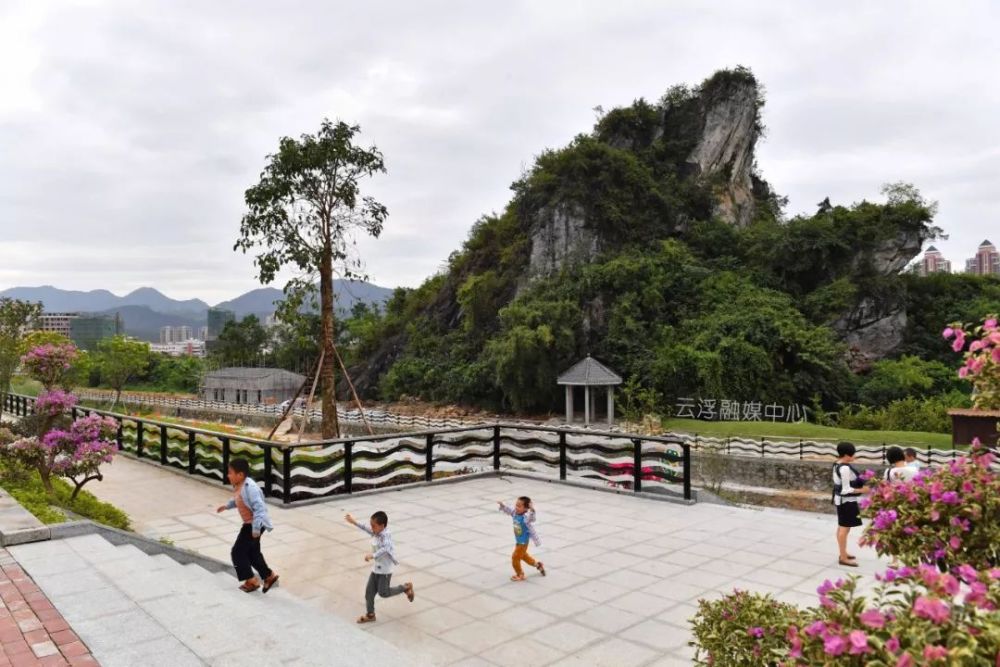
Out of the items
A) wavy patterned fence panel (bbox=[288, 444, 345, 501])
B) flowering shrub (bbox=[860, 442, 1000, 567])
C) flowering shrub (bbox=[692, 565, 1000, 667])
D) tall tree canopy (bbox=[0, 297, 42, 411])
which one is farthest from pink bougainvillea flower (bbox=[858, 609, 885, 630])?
tall tree canopy (bbox=[0, 297, 42, 411])

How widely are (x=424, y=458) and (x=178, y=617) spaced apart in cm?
626

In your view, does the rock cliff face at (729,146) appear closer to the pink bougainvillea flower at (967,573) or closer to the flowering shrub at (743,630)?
the flowering shrub at (743,630)

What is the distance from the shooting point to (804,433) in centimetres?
2402

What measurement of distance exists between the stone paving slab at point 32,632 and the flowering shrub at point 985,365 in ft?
15.4

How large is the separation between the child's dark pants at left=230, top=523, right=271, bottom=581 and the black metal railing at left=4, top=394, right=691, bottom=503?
340 cm

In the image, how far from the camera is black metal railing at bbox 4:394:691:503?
958 centimetres

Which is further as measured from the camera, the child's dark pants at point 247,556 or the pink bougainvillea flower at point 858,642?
the child's dark pants at point 247,556

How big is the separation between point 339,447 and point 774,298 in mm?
28659

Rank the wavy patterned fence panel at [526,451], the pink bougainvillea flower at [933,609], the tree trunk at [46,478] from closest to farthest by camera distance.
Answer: the pink bougainvillea flower at [933,609] → the tree trunk at [46,478] → the wavy patterned fence panel at [526,451]

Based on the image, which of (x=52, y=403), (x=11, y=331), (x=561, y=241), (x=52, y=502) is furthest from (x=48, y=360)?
(x=561, y=241)

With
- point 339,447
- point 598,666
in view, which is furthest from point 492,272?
point 598,666

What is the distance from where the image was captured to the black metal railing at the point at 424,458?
9.58 metres

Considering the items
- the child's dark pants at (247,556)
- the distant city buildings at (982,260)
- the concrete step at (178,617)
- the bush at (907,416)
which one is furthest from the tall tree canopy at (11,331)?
the distant city buildings at (982,260)

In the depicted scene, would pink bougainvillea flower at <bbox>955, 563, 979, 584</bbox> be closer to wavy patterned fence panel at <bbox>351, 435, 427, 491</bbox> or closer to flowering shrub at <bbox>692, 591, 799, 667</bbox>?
flowering shrub at <bbox>692, 591, 799, 667</bbox>
